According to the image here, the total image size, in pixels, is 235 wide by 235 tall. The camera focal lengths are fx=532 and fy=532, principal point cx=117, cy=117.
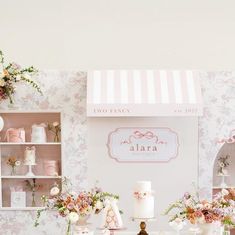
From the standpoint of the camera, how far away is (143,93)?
18.9ft

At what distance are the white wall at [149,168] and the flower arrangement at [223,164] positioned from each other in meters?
0.61

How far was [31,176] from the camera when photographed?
19.9ft

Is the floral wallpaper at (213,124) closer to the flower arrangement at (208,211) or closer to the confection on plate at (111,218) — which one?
the flower arrangement at (208,211)

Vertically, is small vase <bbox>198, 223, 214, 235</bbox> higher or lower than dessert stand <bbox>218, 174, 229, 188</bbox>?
lower

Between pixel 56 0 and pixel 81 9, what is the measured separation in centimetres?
33

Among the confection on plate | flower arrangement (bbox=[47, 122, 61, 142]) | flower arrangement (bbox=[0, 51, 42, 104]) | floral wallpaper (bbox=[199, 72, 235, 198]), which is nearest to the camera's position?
the confection on plate

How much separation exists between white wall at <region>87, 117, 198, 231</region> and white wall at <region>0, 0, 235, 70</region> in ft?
3.26

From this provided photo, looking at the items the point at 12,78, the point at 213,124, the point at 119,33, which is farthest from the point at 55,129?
the point at 213,124

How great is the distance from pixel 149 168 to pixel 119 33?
1.80m

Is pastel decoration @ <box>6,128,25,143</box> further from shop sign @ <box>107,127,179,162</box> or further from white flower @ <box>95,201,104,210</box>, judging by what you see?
white flower @ <box>95,201,104,210</box>

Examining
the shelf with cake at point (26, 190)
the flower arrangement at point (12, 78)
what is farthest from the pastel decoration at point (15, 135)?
the shelf with cake at point (26, 190)

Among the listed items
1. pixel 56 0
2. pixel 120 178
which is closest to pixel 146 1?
pixel 56 0

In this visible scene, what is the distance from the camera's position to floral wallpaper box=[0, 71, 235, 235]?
19.2ft

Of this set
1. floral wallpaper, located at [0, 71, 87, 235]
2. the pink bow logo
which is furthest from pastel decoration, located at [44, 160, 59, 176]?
the pink bow logo
